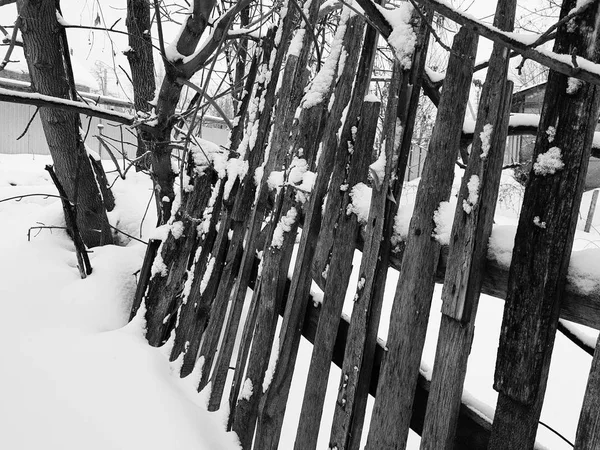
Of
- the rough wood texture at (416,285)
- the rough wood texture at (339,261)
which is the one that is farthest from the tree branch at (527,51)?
the rough wood texture at (339,261)

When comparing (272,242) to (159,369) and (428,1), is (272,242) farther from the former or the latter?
(428,1)

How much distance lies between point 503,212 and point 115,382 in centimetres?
1175

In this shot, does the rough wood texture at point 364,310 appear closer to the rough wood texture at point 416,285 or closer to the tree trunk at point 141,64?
the rough wood texture at point 416,285

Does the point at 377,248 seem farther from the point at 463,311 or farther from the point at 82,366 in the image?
the point at 82,366

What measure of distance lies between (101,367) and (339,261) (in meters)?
1.27

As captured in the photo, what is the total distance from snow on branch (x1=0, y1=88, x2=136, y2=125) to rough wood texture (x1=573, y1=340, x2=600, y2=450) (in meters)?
2.35

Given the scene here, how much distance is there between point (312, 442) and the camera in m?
1.53

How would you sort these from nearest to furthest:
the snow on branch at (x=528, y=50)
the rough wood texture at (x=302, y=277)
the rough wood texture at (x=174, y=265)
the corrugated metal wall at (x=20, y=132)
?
the snow on branch at (x=528, y=50), the rough wood texture at (x=302, y=277), the rough wood texture at (x=174, y=265), the corrugated metal wall at (x=20, y=132)

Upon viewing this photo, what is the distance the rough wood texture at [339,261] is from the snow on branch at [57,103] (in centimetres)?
153

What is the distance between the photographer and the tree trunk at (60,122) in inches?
119

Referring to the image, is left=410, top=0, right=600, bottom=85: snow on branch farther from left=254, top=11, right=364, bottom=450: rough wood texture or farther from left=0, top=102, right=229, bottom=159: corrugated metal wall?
left=0, top=102, right=229, bottom=159: corrugated metal wall

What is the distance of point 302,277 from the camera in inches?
64.1

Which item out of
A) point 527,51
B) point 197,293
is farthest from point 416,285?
point 197,293

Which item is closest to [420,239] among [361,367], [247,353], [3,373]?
[361,367]
